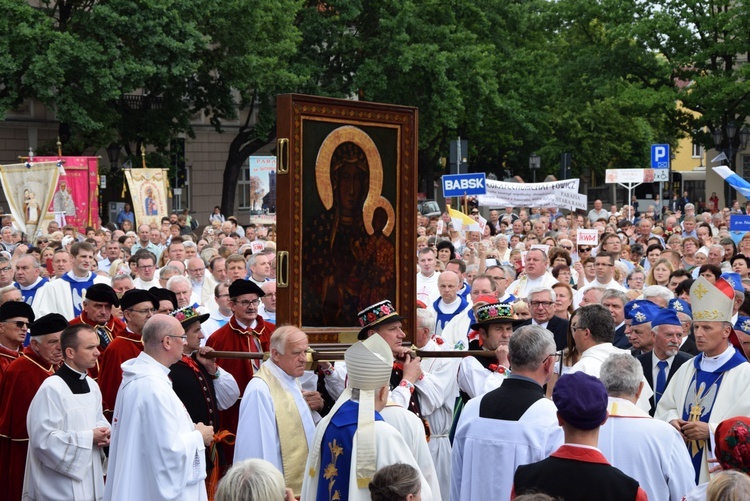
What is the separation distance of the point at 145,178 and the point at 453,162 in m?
7.25

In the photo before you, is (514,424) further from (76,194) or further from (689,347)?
(76,194)

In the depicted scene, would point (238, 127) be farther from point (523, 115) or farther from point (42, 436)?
point (42, 436)

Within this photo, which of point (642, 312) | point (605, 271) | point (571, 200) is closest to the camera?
point (642, 312)

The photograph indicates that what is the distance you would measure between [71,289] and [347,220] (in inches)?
265

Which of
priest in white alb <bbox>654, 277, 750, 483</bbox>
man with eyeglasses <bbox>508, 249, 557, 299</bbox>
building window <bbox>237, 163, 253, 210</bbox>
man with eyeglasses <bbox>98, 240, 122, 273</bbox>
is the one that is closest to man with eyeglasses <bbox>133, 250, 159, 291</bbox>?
man with eyeglasses <bbox>98, 240, 122, 273</bbox>

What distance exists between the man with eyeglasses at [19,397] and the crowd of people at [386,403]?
0.5 inches

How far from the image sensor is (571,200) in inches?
815

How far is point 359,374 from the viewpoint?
217 inches

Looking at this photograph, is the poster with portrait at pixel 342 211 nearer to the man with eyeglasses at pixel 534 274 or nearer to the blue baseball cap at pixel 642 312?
the blue baseball cap at pixel 642 312

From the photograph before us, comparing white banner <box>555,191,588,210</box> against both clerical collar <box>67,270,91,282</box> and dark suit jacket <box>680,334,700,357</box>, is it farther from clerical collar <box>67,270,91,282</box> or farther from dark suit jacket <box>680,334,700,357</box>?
dark suit jacket <box>680,334,700,357</box>

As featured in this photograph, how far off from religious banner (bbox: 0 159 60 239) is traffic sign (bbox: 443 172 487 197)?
342 inches

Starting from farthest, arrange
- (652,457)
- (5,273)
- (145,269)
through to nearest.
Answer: (145,269) < (5,273) < (652,457)

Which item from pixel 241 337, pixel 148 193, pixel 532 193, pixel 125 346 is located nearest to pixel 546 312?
pixel 241 337

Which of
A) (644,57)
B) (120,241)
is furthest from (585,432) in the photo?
(644,57)
